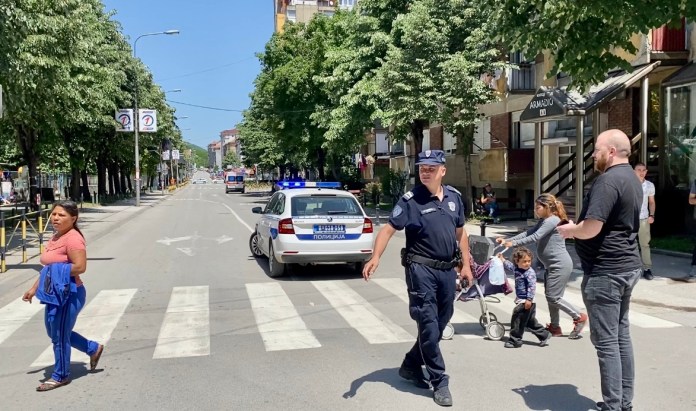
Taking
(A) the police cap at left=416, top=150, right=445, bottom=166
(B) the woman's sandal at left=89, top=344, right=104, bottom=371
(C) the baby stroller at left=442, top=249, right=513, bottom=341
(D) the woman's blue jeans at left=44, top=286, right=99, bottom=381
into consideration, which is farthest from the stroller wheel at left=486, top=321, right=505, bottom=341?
(D) the woman's blue jeans at left=44, top=286, right=99, bottom=381

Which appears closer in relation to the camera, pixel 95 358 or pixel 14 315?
pixel 95 358

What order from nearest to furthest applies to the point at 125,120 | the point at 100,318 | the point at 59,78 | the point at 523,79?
the point at 100,318
the point at 59,78
the point at 523,79
the point at 125,120

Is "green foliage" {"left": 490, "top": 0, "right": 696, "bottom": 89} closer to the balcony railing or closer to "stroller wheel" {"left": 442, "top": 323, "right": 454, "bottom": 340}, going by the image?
the balcony railing

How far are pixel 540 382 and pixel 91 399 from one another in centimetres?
367

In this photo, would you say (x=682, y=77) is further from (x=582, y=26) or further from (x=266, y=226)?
(x=266, y=226)

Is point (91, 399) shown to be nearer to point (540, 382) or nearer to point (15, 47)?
point (540, 382)

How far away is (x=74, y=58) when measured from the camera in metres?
20.5

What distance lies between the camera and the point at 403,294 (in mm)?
9633

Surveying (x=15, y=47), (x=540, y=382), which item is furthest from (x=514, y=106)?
(x=540, y=382)

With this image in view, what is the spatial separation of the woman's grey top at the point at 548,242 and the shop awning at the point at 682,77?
981 centimetres

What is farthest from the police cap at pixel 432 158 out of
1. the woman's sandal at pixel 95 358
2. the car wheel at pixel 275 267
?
the car wheel at pixel 275 267

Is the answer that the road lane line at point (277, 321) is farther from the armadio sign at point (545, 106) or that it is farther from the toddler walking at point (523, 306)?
the armadio sign at point (545, 106)

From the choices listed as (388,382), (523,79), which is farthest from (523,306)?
(523,79)

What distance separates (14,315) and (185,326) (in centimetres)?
260
